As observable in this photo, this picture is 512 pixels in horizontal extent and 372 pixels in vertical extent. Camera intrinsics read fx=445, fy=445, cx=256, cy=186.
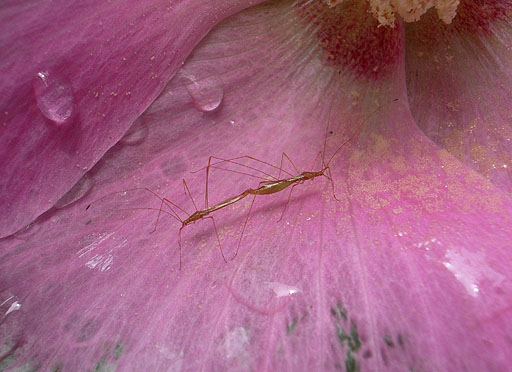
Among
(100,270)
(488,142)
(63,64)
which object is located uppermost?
(63,64)

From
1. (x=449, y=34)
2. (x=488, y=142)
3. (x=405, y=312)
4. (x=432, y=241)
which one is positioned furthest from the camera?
(x=449, y=34)

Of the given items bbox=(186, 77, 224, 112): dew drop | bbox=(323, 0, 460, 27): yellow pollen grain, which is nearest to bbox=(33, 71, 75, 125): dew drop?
bbox=(186, 77, 224, 112): dew drop

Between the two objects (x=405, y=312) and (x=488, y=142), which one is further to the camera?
(x=488, y=142)

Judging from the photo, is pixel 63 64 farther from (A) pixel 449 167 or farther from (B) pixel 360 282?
(A) pixel 449 167

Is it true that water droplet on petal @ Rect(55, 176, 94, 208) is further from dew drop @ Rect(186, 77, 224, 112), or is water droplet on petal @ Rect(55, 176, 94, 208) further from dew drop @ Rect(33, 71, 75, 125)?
dew drop @ Rect(186, 77, 224, 112)

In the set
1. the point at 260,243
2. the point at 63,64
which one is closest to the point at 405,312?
the point at 260,243

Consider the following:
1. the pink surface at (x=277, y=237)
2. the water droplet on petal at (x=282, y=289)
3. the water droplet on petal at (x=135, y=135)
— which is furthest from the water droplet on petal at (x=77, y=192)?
the water droplet on petal at (x=282, y=289)

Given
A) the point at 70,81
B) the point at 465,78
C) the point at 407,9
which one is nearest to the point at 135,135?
the point at 70,81

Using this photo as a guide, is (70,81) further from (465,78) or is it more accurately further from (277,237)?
(465,78)
